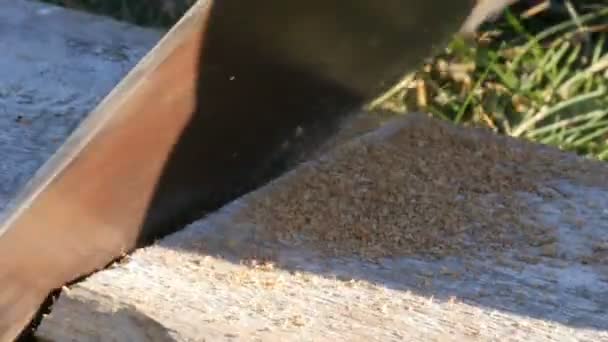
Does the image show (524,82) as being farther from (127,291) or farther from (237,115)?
(127,291)

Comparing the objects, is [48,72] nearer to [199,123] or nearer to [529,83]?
[199,123]

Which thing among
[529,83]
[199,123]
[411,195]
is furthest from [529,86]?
[199,123]

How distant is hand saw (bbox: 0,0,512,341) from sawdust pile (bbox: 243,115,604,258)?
0.19ft

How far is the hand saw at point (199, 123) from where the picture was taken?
106 cm

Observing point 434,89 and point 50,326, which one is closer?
point 50,326

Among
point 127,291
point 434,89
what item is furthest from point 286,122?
point 434,89

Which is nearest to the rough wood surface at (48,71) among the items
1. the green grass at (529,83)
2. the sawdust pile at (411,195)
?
the sawdust pile at (411,195)

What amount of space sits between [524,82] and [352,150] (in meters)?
0.91

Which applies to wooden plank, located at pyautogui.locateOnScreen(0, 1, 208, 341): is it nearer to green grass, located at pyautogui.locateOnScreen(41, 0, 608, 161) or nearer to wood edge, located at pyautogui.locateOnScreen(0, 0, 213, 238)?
wood edge, located at pyautogui.locateOnScreen(0, 0, 213, 238)

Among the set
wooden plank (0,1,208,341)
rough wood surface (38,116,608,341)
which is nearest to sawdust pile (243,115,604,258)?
rough wood surface (38,116,608,341)

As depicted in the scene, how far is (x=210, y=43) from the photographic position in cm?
114

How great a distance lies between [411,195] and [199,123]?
289 millimetres

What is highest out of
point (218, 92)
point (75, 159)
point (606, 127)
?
point (606, 127)

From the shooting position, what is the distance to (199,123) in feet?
3.91
